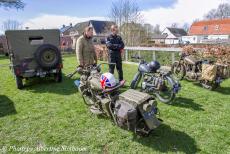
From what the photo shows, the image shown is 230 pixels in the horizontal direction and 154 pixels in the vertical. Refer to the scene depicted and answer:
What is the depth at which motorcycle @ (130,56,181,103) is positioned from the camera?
4.26m

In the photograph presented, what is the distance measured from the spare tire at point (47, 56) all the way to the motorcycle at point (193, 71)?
393cm

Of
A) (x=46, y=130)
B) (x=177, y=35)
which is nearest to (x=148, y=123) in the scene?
(x=46, y=130)

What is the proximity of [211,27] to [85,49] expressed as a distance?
4941 cm

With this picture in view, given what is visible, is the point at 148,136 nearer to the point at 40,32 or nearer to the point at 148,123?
the point at 148,123

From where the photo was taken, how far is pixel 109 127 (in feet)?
11.0

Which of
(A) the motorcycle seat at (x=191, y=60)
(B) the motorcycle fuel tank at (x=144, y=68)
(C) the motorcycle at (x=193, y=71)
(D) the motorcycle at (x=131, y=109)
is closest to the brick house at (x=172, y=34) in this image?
(C) the motorcycle at (x=193, y=71)

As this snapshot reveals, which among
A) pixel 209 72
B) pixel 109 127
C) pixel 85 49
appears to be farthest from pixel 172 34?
pixel 109 127

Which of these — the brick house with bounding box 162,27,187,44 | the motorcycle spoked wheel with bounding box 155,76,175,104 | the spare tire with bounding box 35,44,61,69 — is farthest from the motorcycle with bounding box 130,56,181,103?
the brick house with bounding box 162,27,187,44

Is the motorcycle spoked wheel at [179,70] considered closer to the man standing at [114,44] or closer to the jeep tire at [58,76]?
the man standing at [114,44]

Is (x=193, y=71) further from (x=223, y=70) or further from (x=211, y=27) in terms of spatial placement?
(x=211, y=27)

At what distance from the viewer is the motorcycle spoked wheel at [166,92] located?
4.24m

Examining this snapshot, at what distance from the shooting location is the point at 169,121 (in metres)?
3.50

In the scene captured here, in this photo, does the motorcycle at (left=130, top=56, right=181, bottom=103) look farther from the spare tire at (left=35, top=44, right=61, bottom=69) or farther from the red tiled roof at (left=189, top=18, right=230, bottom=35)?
the red tiled roof at (left=189, top=18, right=230, bottom=35)

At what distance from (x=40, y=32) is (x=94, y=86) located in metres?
3.91
